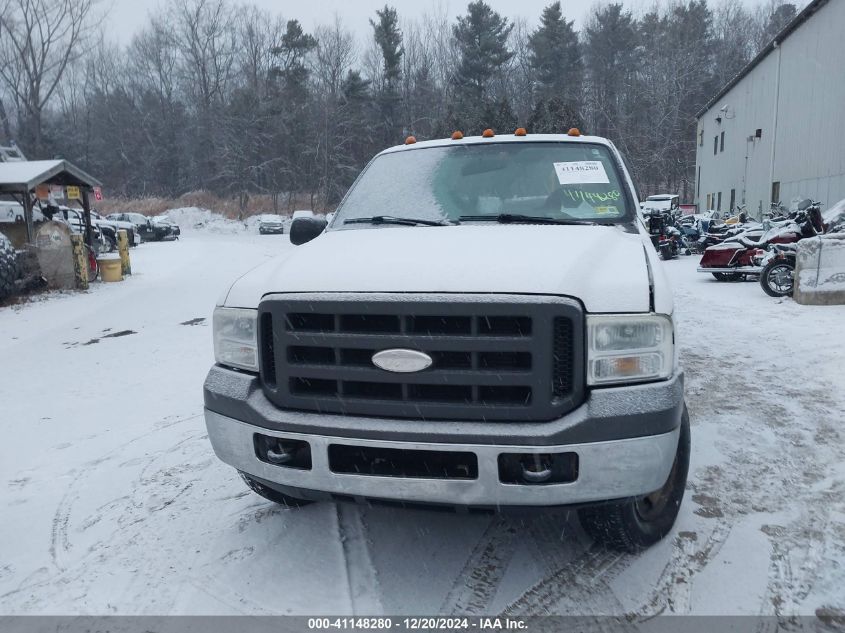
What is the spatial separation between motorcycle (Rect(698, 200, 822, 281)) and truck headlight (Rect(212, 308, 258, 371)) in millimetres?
10793

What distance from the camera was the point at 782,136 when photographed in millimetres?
22938

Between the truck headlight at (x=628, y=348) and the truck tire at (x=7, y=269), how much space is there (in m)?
11.4

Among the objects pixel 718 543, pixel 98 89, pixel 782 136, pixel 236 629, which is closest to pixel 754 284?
pixel 718 543

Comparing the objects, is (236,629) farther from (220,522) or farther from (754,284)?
(754,284)

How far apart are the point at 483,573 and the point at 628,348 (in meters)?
1.20

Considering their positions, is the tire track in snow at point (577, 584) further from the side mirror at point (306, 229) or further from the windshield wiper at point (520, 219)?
the side mirror at point (306, 229)

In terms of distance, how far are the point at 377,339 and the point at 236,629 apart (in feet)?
4.09

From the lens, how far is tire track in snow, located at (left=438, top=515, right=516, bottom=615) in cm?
255

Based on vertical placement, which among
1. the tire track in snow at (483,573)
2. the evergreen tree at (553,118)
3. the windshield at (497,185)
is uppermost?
the evergreen tree at (553,118)

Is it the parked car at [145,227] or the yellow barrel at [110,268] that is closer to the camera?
the yellow barrel at [110,268]

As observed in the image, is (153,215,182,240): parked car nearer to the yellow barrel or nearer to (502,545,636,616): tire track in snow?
the yellow barrel

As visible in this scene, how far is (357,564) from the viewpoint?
2.84m

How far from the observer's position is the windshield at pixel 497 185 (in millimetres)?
3525

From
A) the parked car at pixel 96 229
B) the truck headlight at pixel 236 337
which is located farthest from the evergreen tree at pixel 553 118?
the truck headlight at pixel 236 337
